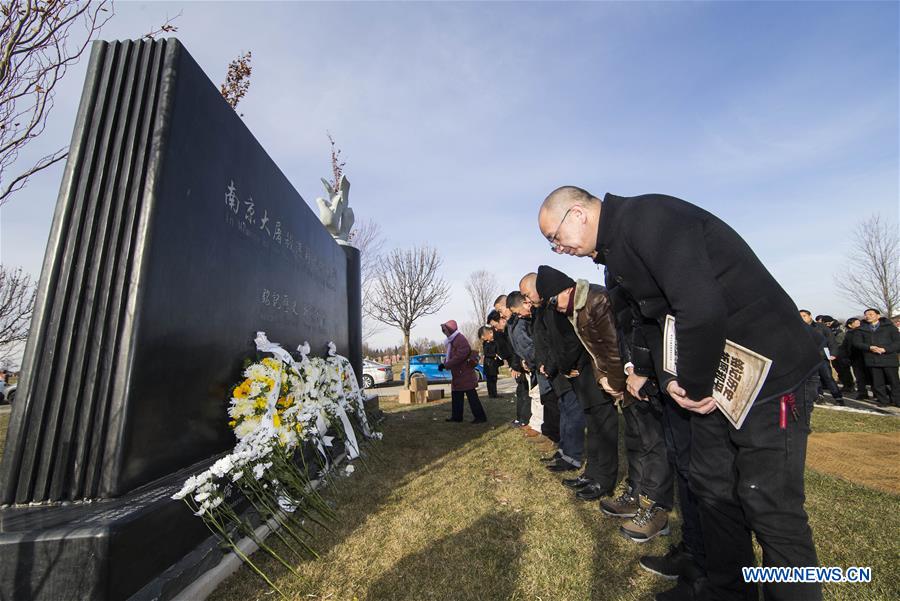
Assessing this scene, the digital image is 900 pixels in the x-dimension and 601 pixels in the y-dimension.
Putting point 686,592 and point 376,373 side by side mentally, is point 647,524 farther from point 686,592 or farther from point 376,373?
point 376,373

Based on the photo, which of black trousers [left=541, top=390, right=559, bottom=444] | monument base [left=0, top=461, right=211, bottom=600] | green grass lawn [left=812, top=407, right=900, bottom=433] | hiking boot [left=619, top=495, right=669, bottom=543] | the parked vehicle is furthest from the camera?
the parked vehicle

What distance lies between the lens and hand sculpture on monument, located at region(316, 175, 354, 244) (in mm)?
7367

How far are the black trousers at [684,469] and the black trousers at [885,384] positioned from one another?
10.4 meters

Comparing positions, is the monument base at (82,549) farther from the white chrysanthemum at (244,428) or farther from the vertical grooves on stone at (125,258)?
the white chrysanthemum at (244,428)

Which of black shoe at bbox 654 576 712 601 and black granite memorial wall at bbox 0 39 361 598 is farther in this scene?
black shoe at bbox 654 576 712 601

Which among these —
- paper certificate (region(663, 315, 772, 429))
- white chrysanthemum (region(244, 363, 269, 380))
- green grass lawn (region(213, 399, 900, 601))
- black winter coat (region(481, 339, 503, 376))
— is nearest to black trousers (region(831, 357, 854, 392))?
black winter coat (region(481, 339, 503, 376))

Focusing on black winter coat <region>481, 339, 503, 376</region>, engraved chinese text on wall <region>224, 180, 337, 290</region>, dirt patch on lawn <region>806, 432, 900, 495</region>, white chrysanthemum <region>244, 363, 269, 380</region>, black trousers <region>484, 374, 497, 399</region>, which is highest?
engraved chinese text on wall <region>224, 180, 337, 290</region>

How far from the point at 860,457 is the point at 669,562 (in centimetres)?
401

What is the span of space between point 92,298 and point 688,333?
2710mm

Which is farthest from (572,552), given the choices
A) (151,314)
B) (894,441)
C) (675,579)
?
(894,441)

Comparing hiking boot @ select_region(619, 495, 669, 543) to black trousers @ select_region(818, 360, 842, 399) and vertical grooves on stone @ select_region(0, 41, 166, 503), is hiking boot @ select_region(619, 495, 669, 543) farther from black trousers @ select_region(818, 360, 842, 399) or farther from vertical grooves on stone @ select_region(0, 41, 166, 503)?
black trousers @ select_region(818, 360, 842, 399)

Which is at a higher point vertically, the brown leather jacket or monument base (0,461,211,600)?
the brown leather jacket

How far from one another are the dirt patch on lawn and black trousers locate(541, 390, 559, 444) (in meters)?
2.69

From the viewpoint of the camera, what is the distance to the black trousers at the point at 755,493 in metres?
1.54
